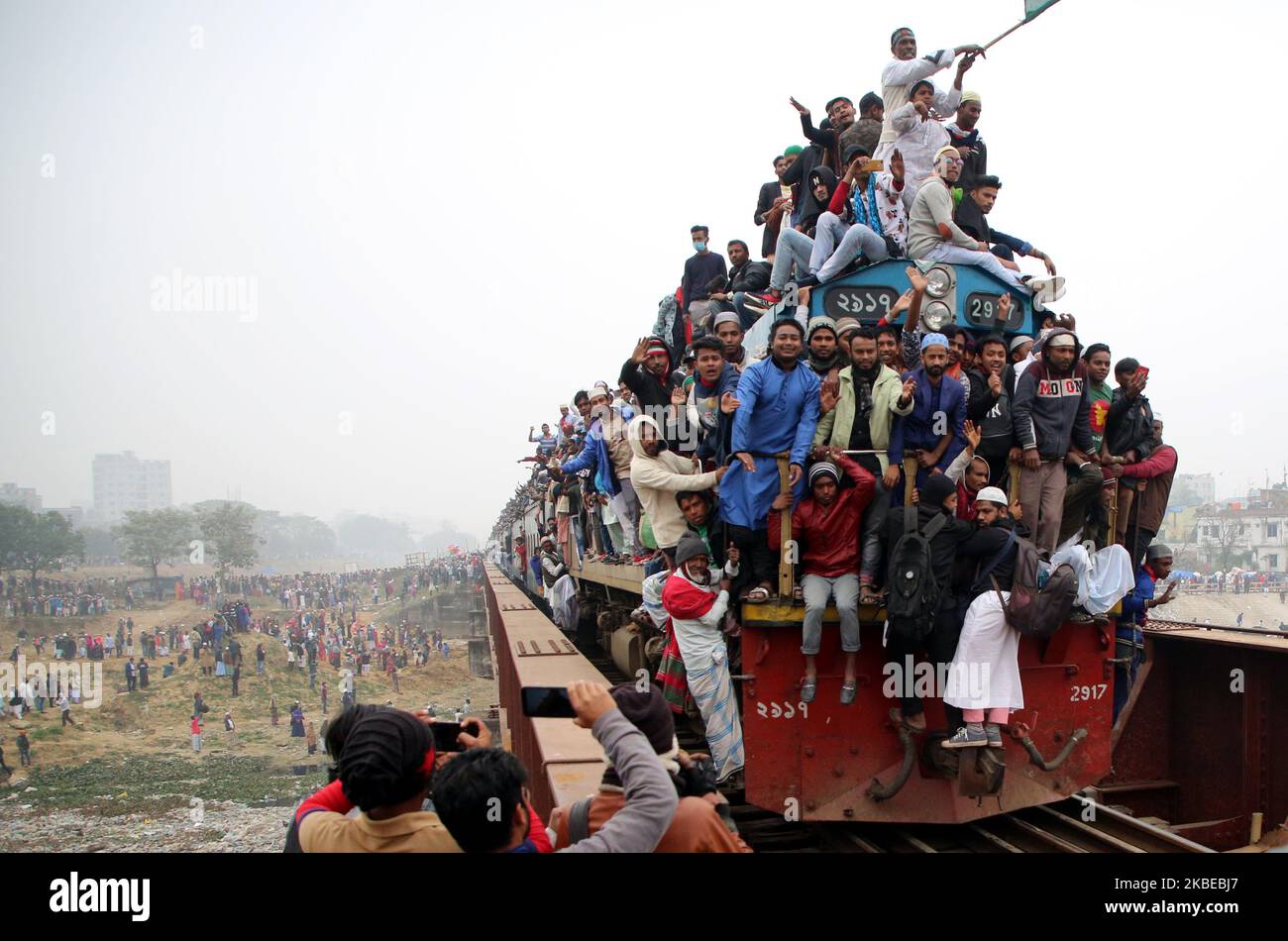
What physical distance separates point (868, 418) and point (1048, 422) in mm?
1170

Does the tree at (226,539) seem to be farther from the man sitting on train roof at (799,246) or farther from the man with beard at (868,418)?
the man with beard at (868,418)

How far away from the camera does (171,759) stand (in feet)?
74.8

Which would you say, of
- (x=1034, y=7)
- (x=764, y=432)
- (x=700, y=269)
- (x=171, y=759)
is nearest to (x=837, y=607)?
(x=764, y=432)

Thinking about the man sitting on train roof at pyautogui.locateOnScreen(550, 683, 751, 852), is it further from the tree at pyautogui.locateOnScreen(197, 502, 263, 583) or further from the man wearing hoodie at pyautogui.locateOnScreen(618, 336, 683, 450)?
the tree at pyautogui.locateOnScreen(197, 502, 263, 583)

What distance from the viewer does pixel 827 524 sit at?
16.6 ft

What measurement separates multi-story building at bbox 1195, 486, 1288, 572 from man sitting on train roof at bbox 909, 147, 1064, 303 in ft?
142

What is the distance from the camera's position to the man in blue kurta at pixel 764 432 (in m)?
5.15

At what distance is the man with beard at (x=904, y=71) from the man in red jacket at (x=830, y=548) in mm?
3301

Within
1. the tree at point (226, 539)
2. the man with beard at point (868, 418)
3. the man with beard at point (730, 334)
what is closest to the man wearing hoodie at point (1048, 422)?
the man with beard at point (868, 418)

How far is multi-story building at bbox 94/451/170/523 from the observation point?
96188 millimetres

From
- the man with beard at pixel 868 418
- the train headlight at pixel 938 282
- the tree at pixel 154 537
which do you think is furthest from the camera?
the tree at pixel 154 537

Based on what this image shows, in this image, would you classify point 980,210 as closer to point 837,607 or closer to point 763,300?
point 763,300
